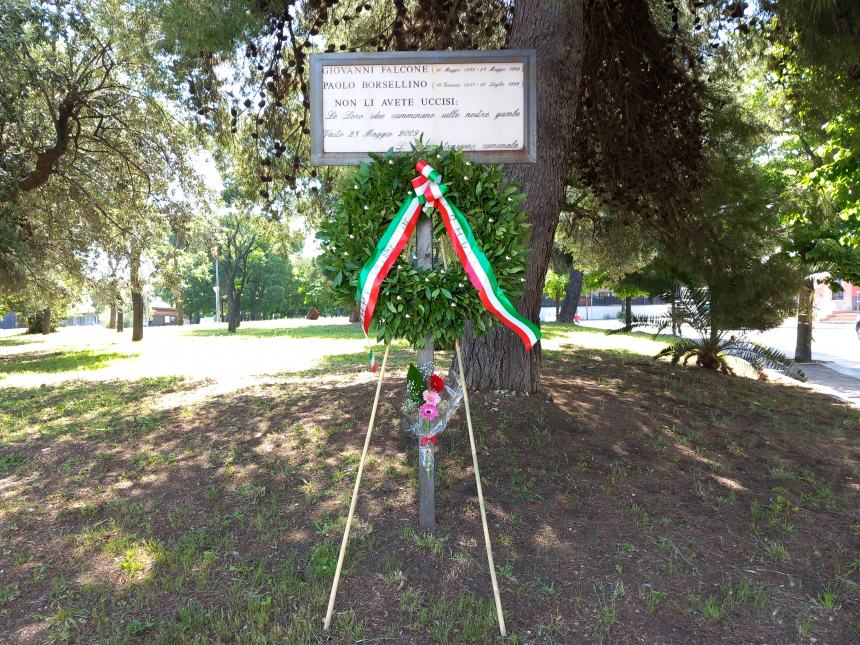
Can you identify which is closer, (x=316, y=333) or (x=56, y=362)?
(x=56, y=362)

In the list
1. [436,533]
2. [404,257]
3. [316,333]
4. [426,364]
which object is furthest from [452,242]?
[316,333]

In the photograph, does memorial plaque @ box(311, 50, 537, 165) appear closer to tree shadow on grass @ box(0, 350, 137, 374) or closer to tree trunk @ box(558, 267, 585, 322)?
tree shadow on grass @ box(0, 350, 137, 374)

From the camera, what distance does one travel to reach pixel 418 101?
323cm

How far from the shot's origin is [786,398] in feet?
26.5

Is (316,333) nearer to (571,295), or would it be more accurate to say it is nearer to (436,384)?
(571,295)

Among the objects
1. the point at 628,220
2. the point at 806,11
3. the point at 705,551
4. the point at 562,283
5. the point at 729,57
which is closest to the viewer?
the point at 705,551

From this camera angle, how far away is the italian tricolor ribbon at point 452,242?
9.45 feet

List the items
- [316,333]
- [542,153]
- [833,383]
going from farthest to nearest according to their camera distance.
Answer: [316,333], [833,383], [542,153]

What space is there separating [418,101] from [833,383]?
439 inches

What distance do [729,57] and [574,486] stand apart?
6.64 meters

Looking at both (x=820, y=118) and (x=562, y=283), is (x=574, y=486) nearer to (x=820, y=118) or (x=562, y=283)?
(x=820, y=118)

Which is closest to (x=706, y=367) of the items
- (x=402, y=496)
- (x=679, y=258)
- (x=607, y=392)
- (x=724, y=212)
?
(x=679, y=258)

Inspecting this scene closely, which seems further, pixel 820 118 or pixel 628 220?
pixel 628 220

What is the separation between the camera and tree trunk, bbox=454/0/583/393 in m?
5.03
